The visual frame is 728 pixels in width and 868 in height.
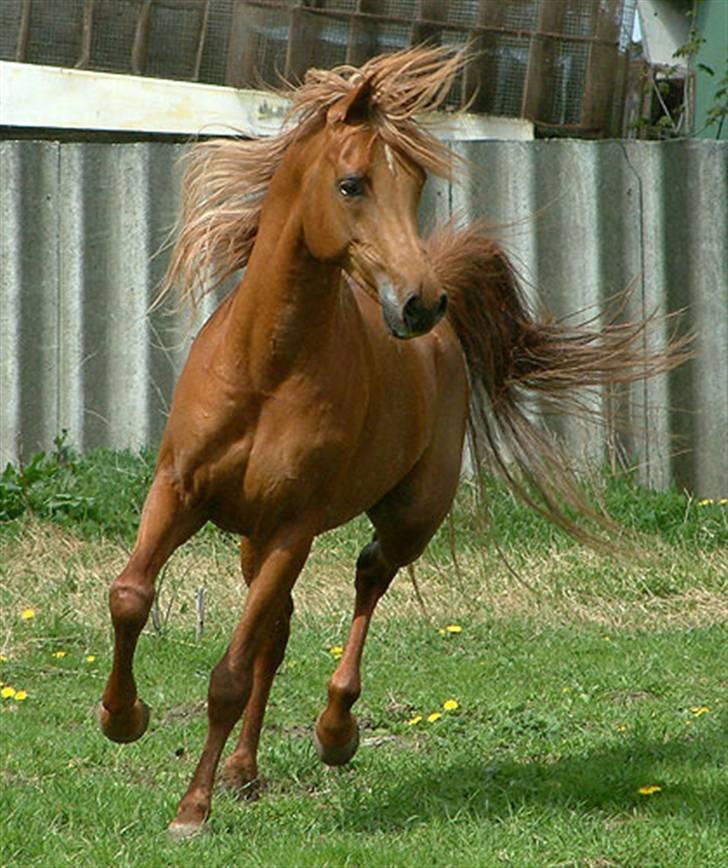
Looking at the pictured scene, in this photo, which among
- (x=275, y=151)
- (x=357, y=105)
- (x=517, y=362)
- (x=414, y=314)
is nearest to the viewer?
(x=414, y=314)

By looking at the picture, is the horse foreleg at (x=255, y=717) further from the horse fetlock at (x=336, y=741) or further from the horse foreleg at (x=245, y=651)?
the horse foreleg at (x=245, y=651)

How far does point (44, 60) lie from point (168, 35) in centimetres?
87

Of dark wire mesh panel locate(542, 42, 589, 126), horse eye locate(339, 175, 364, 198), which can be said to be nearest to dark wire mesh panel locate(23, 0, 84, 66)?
dark wire mesh panel locate(542, 42, 589, 126)

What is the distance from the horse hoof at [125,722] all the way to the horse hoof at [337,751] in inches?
26.4

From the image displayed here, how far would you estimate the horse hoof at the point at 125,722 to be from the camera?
5.11 metres

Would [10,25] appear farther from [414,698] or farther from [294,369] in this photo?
[294,369]

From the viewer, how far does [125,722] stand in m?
5.11

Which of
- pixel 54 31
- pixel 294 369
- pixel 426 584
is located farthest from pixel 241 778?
pixel 54 31

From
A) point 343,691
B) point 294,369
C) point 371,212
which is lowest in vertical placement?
point 343,691

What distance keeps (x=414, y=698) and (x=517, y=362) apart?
1.39 m

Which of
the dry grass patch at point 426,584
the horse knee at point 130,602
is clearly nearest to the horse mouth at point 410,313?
the horse knee at point 130,602

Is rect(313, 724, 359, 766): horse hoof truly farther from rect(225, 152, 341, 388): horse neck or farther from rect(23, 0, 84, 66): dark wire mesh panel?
rect(23, 0, 84, 66): dark wire mesh panel

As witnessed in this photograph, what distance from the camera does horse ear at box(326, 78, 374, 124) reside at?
4.64 m

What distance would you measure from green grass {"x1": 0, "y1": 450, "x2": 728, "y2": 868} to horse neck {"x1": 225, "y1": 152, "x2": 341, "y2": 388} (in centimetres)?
136
